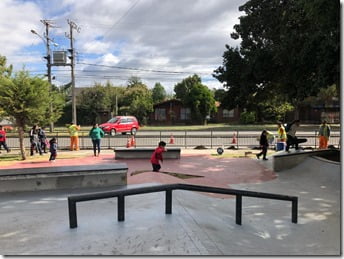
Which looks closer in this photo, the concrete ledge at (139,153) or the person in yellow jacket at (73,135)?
the concrete ledge at (139,153)

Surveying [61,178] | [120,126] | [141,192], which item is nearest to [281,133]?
[61,178]

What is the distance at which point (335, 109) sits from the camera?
176 ft

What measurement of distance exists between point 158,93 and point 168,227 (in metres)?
76.8

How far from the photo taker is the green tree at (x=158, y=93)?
78.1 meters

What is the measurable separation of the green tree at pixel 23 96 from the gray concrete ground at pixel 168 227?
785 centimetres

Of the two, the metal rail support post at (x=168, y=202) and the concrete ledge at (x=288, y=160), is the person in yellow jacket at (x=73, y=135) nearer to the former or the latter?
the concrete ledge at (x=288, y=160)

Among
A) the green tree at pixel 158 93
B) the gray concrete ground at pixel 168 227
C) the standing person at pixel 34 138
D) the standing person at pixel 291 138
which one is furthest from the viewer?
the green tree at pixel 158 93

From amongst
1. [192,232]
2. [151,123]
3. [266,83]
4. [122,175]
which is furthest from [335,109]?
[192,232]

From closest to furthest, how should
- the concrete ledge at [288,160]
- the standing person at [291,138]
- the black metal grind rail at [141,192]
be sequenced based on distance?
the black metal grind rail at [141,192] < the concrete ledge at [288,160] < the standing person at [291,138]

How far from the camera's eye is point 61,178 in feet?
28.1

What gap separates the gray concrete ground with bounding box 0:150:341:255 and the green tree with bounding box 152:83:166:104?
7018 cm

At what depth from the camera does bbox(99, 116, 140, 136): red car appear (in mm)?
31219

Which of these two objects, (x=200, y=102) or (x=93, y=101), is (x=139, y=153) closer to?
(x=200, y=102)

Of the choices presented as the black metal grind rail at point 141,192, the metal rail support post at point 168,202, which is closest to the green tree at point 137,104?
the black metal grind rail at point 141,192
